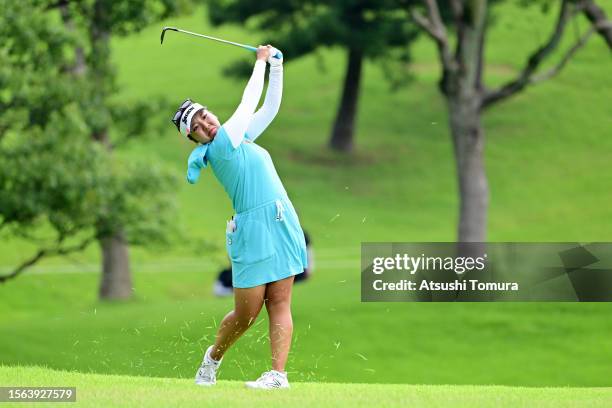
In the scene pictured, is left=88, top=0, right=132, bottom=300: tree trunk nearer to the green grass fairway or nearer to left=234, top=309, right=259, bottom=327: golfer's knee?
the green grass fairway

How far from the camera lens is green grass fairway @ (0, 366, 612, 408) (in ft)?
24.5

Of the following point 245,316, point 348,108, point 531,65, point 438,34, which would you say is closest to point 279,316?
point 245,316

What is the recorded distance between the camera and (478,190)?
874 inches

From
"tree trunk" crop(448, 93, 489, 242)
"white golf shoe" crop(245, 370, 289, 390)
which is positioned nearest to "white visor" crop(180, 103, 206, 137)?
"white golf shoe" crop(245, 370, 289, 390)

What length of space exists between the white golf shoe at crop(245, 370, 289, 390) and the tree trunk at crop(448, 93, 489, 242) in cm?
1372

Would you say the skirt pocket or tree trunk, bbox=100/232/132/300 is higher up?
the skirt pocket

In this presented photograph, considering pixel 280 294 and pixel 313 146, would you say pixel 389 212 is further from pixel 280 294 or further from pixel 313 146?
pixel 280 294

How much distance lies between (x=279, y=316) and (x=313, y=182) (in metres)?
31.5

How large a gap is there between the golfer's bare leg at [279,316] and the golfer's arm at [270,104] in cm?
105

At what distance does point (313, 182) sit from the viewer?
39406mm

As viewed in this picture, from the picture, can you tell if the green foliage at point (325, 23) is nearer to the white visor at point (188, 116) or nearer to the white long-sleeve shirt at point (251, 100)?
the white long-sleeve shirt at point (251, 100)

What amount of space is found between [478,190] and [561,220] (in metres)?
14.7

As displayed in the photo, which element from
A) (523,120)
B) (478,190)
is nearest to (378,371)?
(478,190)

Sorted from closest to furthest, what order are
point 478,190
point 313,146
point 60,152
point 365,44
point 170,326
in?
point 60,152, point 170,326, point 478,190, point 365,44, point 313,146
